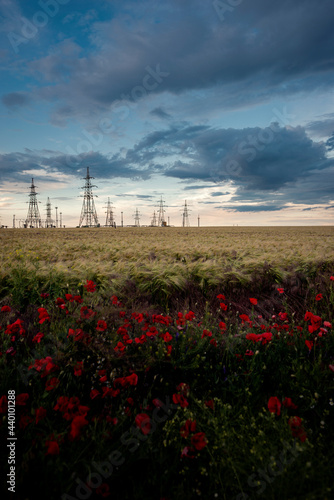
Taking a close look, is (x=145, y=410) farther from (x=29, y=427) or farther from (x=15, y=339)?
(x=15, y=339)

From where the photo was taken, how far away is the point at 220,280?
561cm

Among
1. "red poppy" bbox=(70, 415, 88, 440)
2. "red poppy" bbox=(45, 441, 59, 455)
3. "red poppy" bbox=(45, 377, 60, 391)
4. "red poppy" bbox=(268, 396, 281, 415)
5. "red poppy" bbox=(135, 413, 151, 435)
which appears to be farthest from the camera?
"red poppy" bbox=(45, 377, 60, 391)

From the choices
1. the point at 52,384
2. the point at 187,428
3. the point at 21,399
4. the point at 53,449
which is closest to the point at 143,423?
the point at 187,428

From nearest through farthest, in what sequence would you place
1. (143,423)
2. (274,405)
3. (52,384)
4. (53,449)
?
(53,449), (143,423), (274,405), (52,384)

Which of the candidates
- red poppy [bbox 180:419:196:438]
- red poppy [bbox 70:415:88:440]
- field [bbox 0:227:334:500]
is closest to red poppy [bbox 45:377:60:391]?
field [bbox 0:227:334:500]

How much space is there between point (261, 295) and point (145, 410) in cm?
423

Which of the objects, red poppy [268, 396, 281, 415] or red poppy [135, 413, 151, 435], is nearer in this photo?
red poppy [135, 413, 151, 435]

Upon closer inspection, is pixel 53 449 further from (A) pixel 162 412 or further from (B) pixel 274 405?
(B) pixel 274 405

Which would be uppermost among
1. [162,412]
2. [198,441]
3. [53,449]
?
[53,449]

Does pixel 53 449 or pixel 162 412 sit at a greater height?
pixel 53 449

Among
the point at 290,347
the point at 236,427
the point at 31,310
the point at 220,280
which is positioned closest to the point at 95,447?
the point at 236,427

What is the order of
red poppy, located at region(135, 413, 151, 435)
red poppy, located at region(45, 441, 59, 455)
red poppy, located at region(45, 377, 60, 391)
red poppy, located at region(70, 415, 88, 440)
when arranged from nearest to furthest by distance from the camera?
1. red poppy, located at region(45, 441, 59, 455)
2. red poppy, located at region(70, 415, 88, 440)
3. red poppy, located at region(135, 413, 151, 435)
4. red poppy, located at region(45, 377, 60, 391)

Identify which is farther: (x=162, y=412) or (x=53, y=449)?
(x=162, y=412)

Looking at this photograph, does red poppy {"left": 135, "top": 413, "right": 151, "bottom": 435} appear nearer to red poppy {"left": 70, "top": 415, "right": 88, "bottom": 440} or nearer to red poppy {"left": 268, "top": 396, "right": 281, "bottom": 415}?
red poppy {"left": 70, "top": 415, "right": 88, "bottom": 440}
